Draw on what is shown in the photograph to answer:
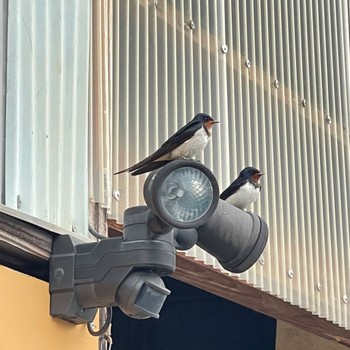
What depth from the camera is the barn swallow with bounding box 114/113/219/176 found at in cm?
473

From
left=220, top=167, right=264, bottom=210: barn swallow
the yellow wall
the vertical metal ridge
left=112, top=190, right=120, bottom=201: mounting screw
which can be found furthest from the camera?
left=220, top=167, right=264, bottom=210: barn swallow

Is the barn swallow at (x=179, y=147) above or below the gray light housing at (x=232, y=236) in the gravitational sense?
above

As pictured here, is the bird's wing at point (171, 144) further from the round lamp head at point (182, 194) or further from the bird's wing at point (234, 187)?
the round lamp head at point (182, 194)

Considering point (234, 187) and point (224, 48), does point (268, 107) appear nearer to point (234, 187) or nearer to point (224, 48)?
point (224, 48)

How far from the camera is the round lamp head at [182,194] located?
3367mm

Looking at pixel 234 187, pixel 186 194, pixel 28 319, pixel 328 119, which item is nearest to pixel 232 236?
pixel 186 194

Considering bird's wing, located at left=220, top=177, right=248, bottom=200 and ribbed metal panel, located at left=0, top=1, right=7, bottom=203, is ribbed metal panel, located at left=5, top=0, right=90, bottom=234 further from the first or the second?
bird's wing, located at left=220, top=177, right=248, bottom=200

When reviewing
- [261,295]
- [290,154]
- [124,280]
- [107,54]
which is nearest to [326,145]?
[290,154]

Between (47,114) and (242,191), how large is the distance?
63.1 inches

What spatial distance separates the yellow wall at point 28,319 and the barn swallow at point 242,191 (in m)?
1.78

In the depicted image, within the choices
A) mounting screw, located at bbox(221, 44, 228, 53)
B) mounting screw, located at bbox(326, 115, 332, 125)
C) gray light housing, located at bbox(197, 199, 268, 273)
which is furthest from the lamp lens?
mounting screw, located at bbox(326, 115, 332, 125)

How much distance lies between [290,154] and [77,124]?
2.73 metres

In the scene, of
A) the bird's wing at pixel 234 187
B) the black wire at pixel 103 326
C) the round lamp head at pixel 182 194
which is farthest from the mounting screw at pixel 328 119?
the round lamp head at pixel 182 194

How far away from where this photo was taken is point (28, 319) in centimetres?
380
